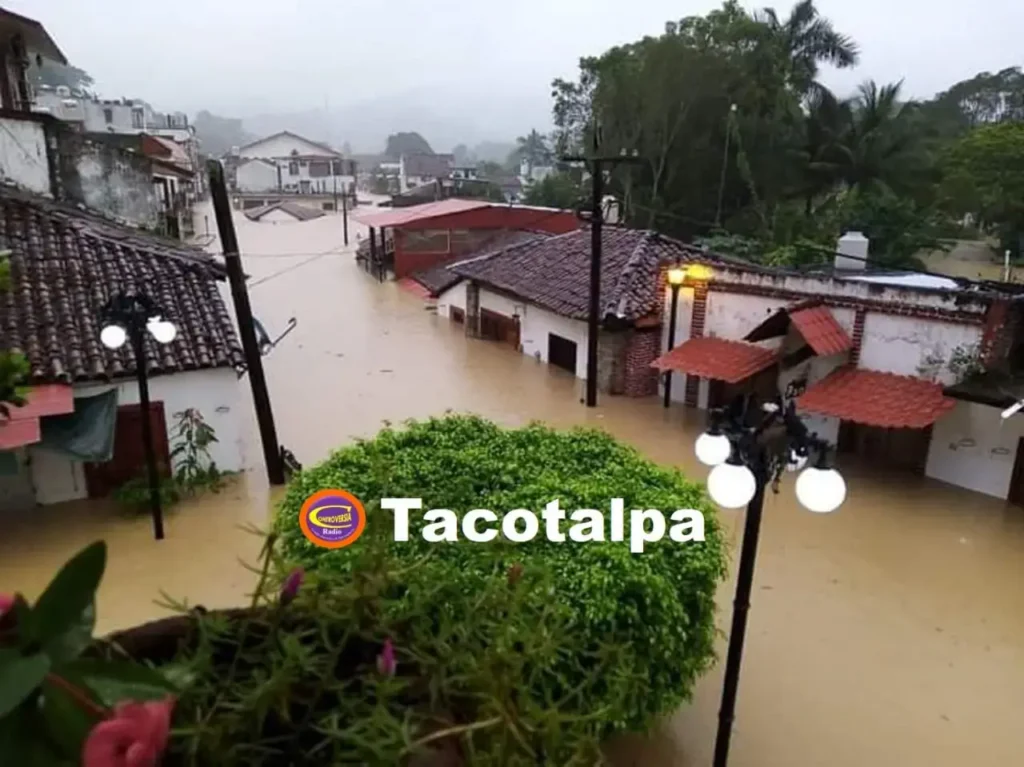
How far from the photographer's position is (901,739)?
6.13 meters

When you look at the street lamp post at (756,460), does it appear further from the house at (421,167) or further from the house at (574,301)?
the house at (421,167)

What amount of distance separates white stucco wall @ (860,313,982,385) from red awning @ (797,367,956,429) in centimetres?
17

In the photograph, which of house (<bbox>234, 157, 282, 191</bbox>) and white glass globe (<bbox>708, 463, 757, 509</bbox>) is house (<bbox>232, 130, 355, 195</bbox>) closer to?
house (<bbox>234, 157, 282, 191</bbox>)

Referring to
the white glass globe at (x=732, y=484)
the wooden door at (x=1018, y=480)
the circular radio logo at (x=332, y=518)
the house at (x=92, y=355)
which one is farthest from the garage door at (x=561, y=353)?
the white glass globe at (x=732, y=484)

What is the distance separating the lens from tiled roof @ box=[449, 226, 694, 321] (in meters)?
14.9

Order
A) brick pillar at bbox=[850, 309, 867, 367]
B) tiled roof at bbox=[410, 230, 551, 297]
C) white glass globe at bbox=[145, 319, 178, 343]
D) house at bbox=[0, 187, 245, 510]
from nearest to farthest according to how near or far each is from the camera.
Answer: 1. white glass globe at bbox=[145, 319, 178, 343]
2. house at bbox=[0, 187, 245, 510]
3. brick pillar at bbox=[850, 309, 867, 367]
4. tiled roof at bbox=[410, 230, 551, 297]

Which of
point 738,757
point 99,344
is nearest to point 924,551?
point 738,757

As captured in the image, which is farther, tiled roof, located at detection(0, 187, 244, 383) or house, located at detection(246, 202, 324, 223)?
house, located at detection(246, 202, 324, 223)

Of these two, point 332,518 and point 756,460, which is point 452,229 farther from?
point 756,460

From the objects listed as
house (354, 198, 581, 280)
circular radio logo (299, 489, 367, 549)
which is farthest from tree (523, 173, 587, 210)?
circular radio logo (299, 489, 367, 549)

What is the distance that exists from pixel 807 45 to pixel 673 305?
2408 centimetres

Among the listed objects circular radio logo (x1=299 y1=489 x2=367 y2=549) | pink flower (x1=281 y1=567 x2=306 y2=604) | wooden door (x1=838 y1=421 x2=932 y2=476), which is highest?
pink flower (x1=281 y1=567 x2=306 y2=604)

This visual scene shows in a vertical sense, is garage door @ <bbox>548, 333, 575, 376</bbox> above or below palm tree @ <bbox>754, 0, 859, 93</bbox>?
below

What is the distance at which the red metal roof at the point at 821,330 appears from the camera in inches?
447
